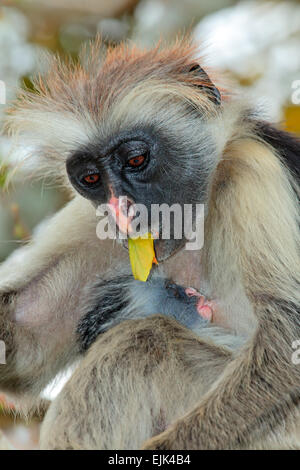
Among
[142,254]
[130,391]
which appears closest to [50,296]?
[142,254]

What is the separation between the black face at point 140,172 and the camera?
3596 millimetres

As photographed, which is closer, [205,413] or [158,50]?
[205,413]

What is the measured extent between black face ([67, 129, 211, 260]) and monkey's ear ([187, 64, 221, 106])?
0.96ft

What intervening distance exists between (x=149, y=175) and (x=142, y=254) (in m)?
0.39

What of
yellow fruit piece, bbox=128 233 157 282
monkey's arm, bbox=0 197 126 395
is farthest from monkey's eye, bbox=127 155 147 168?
monkey's arm, bbox=0 197 126 395

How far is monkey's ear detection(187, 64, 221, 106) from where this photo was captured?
12.3ft

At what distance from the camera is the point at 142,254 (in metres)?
3.62

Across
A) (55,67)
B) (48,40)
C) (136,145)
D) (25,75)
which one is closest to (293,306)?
(136,145)

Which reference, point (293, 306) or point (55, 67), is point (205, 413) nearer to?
point (293, 306)

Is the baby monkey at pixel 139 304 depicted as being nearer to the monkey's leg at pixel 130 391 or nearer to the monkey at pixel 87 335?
the monkey at pixel 87 335

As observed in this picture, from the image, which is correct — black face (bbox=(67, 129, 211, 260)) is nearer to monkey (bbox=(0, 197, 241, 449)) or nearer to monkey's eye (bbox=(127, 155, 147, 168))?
monkey's eye (bbox=(127, 155, 147, 168))

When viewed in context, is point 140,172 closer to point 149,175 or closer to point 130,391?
point 149,175

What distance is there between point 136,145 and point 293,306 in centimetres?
110
